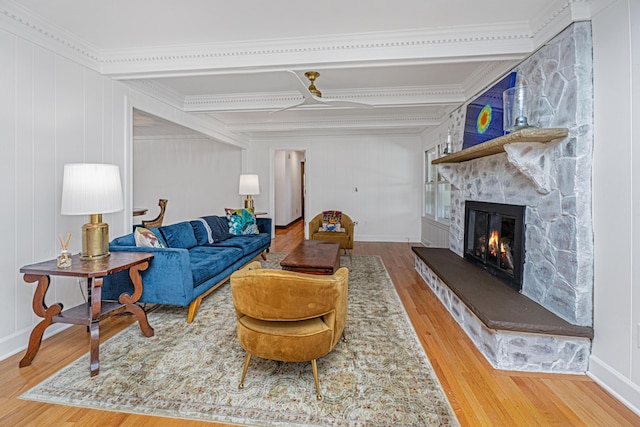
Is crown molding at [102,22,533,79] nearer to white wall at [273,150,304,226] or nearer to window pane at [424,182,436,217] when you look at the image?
window pane at [424,182,436,217]

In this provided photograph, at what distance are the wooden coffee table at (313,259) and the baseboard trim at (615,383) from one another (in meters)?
2.09

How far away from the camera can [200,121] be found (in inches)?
204

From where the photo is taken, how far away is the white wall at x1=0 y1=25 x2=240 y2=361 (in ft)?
7.48

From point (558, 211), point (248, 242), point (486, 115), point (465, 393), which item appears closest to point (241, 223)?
point (248, 242)

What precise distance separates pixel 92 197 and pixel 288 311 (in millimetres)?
1745

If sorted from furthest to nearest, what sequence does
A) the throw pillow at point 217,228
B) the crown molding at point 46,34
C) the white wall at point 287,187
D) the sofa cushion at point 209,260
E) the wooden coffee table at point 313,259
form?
the white wall at point 287,187, the throw pillow at point 217,228, the wooden coffee table at point 313,259, the sofa cushion at point 209,260, the crown molding at point 46,34

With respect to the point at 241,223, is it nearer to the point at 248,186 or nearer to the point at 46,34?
the point at 248,186

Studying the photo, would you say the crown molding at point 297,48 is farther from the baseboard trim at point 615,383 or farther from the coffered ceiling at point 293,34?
the baseboard trim at point 615,383

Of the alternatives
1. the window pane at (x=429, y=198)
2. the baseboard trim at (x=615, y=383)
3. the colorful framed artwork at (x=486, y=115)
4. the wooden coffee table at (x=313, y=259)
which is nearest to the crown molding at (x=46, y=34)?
the wooden coffee table at (x=313, y=259)

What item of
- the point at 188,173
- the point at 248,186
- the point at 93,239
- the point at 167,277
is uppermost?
the point at 188,173

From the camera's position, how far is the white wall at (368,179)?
718cm

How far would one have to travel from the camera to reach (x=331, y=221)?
5.88 m

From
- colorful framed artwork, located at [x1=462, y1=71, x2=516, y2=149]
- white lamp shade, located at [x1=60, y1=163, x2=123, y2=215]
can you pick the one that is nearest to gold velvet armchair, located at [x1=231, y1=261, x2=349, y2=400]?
white lamp shade, located at [x1=60, y1=163, x2=123, y2=215]

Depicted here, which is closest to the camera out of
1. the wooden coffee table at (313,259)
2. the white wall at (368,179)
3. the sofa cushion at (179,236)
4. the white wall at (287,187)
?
the wooden coffee table at (313,259)
